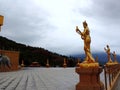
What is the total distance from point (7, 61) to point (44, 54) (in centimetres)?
2382

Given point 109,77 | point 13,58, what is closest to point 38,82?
point 109,77

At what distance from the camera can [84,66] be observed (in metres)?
8.26

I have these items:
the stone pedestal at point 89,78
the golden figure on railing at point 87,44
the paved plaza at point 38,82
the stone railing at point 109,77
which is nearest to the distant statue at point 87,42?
the golden figure on railing at point 87,44

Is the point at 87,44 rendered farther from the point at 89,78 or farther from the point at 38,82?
the point at 38,82

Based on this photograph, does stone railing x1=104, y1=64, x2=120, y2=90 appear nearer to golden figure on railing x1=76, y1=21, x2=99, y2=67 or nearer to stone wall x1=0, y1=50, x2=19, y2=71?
golden figure on railing x1=76, y1=21, x2=99, y2=67

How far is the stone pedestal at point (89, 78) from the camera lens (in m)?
8.16

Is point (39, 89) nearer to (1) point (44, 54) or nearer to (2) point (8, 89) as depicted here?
(2) point (8, 89)

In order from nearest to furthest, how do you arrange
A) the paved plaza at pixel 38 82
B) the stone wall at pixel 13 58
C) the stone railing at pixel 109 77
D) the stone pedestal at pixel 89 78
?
the stone pedestal at pixel 89 78 → the stone railing at pixel 109 77 → the paved plaza at pixel 38 82 → the stone wall at pixel 13 58

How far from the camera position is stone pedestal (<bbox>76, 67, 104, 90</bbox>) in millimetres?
8164

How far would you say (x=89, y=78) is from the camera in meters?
8.28

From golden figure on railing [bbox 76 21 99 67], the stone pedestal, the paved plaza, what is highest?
golden figure on railing [bbox 76 21 99 67]

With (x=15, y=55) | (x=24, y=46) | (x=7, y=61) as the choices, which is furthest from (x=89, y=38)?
(x=24, y=46)

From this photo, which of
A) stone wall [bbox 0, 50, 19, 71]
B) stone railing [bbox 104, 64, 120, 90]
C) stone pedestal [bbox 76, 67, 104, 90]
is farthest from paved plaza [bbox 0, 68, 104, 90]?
stone wall [bbox 0, 50, 19, 71]

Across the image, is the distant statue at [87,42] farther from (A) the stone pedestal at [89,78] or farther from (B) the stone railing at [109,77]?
(B) the stone railing at [109,77]
